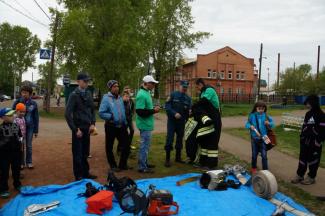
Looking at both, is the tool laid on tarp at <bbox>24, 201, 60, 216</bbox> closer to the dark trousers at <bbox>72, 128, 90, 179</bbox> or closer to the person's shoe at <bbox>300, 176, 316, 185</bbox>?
the dark trousers at <bbox>72, 128, 90, 179</bbox>

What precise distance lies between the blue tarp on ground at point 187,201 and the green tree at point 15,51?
249 ft

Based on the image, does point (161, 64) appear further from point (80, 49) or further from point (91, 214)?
point (91, 214)

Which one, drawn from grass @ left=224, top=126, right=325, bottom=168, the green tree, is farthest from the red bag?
the green tree

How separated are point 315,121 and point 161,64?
36.5 metres

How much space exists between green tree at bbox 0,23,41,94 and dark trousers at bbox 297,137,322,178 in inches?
3006

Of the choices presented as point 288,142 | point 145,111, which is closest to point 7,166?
point 145,111

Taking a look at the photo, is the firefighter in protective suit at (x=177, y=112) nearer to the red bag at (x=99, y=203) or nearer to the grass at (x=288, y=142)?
the red bag at (x=99, y=203)

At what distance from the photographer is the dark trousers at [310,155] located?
7.25 meters

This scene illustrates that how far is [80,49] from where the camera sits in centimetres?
2662

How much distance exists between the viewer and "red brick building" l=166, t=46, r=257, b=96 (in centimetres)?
6303

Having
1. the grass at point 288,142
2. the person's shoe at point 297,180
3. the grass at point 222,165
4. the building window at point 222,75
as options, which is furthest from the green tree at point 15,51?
the person's shoe at point 297,180

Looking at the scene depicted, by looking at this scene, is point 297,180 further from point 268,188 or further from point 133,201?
point 133,201

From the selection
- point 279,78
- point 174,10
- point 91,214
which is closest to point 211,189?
point 91,214

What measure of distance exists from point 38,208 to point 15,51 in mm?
78831
